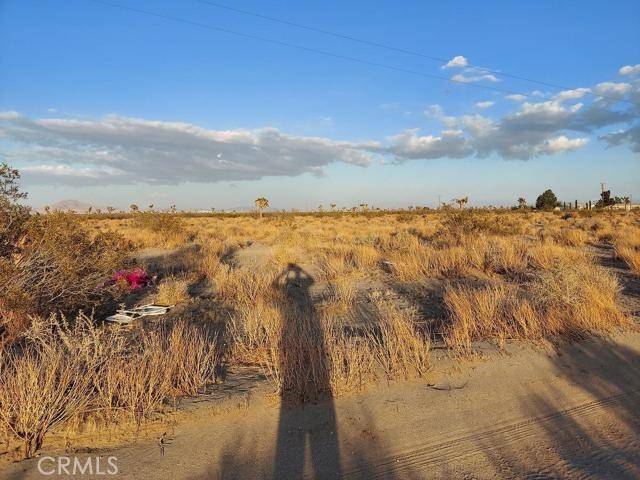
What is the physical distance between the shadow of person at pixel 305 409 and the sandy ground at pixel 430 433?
0.6 inches

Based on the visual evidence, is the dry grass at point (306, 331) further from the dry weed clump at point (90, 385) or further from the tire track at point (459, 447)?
the tire track at point (459, 447)

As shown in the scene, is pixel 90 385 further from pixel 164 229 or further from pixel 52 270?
pixel 164 229

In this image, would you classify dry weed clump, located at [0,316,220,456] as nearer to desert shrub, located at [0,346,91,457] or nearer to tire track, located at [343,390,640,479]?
desert shrub, located at [0,346,91,457]

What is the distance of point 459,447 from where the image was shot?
14.3 ft

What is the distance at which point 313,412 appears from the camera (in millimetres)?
4887

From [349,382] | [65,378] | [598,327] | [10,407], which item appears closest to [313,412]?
[349,382]

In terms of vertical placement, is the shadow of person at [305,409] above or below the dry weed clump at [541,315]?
below

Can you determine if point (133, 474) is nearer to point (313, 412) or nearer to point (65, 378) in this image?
point (65, 378)

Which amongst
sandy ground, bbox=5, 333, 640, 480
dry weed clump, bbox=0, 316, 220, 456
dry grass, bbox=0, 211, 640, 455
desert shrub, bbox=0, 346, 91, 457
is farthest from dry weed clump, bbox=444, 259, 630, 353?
desert shrub, bbox=0, 346, 91, 457

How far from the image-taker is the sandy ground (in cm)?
398

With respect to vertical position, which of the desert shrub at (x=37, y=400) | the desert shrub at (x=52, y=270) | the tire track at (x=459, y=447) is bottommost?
the tire track at (x=459, y=447)

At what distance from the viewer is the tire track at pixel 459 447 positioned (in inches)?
158

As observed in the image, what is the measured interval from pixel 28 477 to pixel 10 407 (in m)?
A: 0.77

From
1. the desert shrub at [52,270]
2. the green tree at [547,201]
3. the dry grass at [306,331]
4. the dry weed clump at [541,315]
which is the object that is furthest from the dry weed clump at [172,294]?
the green tree at [547,201]
